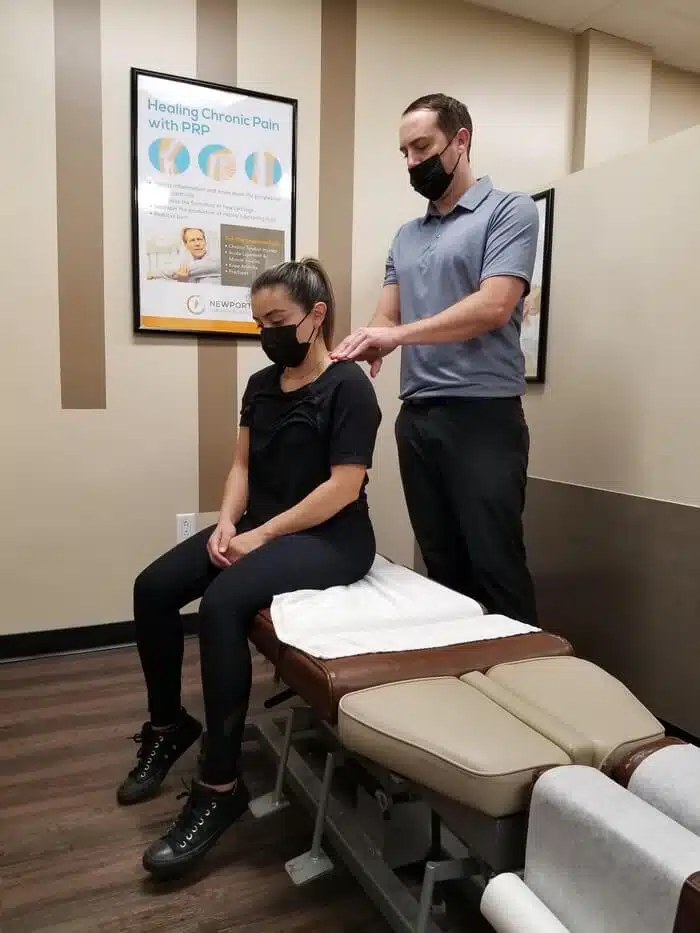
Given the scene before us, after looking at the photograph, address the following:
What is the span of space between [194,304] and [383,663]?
1.74 meters

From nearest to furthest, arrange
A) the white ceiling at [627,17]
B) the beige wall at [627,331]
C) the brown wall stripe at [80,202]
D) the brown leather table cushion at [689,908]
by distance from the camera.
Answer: the brown leather table cushion at [689,908] < the beige wall at [627,331] < the brown wall stripe at [80,202] < the white ceiling at [627,17]

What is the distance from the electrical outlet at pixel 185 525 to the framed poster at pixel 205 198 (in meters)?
0.65

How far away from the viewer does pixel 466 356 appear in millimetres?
1581

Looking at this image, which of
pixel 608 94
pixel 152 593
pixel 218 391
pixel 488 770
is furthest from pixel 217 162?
pixel 488 770

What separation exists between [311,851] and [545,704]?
65 cm

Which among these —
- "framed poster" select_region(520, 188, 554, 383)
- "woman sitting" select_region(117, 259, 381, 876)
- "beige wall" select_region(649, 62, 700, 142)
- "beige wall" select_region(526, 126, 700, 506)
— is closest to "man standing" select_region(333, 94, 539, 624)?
"woman sitting" select_region(117, 259, 381, 876)

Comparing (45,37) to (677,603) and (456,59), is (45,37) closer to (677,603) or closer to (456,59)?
(456,59)

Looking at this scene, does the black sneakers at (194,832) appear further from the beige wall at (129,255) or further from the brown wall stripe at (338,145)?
the brown wall stripe at (338,145)

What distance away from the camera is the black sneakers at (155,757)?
1527mm

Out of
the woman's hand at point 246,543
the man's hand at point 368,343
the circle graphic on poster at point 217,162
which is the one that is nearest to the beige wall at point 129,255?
the circle graphic on poster at point 217,162

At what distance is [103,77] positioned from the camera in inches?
88.5

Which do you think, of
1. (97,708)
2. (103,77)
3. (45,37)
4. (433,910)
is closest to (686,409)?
(433,910)

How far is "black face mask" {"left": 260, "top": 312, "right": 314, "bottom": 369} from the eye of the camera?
1519 millimetres

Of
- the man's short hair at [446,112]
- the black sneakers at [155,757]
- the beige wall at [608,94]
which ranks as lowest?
the black sneakers at [155,757]
